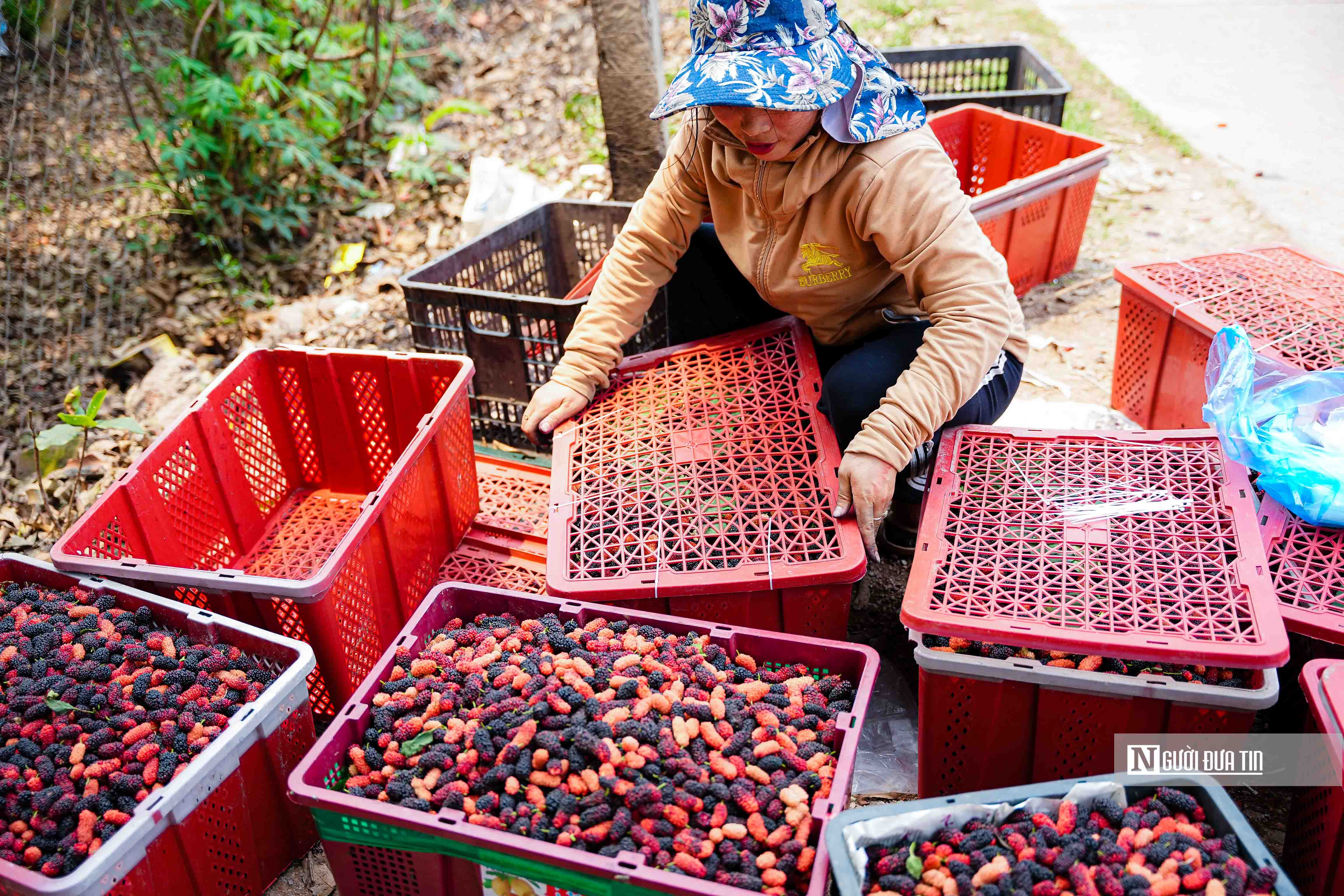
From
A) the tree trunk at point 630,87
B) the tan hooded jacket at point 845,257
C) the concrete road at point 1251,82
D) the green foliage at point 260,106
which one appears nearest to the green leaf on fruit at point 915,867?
the tan hooded jacket at point 845,257

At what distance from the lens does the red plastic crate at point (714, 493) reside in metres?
2.19

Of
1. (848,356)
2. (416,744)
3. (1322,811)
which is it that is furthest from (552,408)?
(1322,811)

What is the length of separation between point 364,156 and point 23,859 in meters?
4.43

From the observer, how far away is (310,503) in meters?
3.16

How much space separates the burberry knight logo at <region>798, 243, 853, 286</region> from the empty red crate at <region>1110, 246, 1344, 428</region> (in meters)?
1.15

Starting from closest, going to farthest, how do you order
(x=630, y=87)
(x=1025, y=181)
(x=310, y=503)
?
(x=310, y=503) → (x=1025, y=181) → (x=630, y=87)

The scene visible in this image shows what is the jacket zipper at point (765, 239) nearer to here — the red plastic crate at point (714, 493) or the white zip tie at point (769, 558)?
the red plastic crate at point (714, 493)

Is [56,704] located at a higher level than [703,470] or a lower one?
lower

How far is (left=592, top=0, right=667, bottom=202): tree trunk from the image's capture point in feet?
13.0

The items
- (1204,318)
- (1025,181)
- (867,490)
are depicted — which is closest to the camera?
(867,490)

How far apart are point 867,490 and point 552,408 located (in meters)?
0.94

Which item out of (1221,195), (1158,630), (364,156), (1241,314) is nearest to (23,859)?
(1158,630)

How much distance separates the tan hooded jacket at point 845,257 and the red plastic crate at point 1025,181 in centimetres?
125

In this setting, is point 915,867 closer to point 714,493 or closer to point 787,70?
point 714,493
